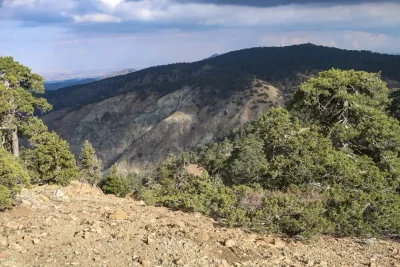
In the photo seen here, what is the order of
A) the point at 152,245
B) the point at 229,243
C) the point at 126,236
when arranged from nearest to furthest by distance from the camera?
the point at 152,245 → the point at 229,243 → the point at 126,236

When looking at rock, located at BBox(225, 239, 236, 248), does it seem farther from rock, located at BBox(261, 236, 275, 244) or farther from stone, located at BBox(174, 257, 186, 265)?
stone, located at BBox(174, 257, 186, 265)

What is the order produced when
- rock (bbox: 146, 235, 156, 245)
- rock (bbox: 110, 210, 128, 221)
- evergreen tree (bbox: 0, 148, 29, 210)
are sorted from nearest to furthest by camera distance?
rock (bbox: 146, 235, 156, 245) → rock (bbox: 110, 210, 128, 221) → evergreen tree (bbox: 0, 148, 29, 210)

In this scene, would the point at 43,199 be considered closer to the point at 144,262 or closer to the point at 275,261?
the point at 144,262

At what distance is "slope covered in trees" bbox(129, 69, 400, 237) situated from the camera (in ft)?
35.4

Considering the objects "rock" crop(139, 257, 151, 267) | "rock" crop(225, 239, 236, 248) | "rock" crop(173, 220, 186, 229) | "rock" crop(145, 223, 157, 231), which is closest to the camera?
"rock" crop(139, 257, 151, 267)

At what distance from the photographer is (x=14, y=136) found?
77.5ft

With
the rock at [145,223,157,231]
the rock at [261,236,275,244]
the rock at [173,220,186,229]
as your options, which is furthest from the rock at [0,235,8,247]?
the rock at [261,236,275,244]

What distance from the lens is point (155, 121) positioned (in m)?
165

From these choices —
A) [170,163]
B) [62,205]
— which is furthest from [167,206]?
[170,163]

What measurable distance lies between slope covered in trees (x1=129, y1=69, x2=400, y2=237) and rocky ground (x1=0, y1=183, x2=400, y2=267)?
638 millimetres

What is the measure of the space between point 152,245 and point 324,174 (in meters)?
7.01

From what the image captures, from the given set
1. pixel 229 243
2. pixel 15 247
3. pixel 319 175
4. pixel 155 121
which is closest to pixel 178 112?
pixel 155 121

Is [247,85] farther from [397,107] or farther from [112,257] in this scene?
[112,257]

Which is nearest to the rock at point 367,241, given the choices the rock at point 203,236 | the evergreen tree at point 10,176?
the rock at point 203,236
